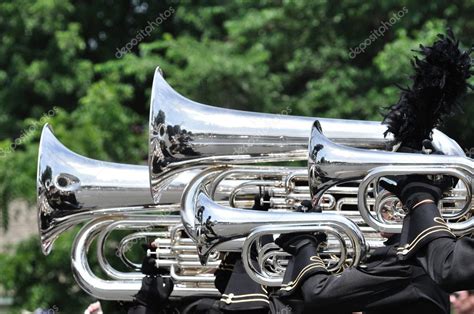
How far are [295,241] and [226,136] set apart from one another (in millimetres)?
646

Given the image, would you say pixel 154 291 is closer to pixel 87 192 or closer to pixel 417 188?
pixel 87 192

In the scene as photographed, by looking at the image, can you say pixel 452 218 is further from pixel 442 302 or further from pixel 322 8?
pixel 322 8

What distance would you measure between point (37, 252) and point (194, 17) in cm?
→ 286

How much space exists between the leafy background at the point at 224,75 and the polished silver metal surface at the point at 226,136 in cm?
365

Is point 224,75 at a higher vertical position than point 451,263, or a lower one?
lower

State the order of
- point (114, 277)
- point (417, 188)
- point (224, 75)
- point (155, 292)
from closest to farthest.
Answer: point (417, 188), point (155, 292), point (114, 277), point (224, 75)

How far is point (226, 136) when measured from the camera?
442 cm

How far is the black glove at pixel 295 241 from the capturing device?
3.97 m

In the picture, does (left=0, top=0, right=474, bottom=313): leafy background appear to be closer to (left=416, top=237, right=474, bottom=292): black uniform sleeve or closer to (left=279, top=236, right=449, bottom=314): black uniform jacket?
(left=279, top=236, right=449, bottom=314): black uniform jacket

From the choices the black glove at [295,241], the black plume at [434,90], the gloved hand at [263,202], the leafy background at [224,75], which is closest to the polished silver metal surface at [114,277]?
the gloved hand at [263,202]

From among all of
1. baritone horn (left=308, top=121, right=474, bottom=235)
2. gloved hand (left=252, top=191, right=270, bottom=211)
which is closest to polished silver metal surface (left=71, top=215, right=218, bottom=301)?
gloved hand (left=252, top=191, right=270, bottom=211)

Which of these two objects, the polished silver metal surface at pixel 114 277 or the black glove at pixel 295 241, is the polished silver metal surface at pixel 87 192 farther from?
the black glove at pixel 295 241

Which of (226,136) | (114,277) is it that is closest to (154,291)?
(114,277)

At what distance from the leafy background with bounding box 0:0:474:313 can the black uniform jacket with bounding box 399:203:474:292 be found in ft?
14.0
